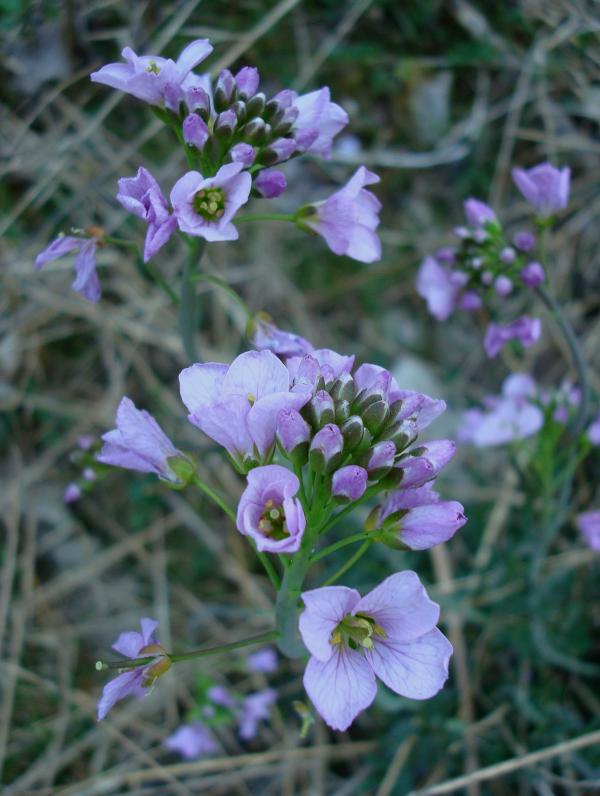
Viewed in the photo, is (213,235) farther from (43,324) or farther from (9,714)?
(9,714)

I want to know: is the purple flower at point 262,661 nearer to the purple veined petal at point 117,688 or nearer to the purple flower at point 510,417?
the purple flower at point 510,417

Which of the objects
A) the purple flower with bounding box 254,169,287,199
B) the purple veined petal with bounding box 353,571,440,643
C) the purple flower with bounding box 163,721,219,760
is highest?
the purple flower with bounding box 254,169,287,199

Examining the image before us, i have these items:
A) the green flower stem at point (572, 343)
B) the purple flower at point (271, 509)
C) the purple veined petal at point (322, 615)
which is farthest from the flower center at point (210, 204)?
the green flower stem at point (572, 343)

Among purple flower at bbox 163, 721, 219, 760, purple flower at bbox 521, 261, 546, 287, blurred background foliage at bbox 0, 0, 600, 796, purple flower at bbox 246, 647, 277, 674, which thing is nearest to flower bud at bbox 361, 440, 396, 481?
purple flower at bbox 521, 261, 546, 287

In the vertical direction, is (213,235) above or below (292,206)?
above

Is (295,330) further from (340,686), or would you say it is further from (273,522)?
(340,686)

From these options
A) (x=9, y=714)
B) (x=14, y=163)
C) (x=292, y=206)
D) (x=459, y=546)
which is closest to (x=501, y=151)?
(x=292, y=206)

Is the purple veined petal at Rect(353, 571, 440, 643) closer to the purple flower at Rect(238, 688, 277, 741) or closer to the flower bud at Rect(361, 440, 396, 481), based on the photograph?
the flower bud at Rect(361, 440, 396, 481)
